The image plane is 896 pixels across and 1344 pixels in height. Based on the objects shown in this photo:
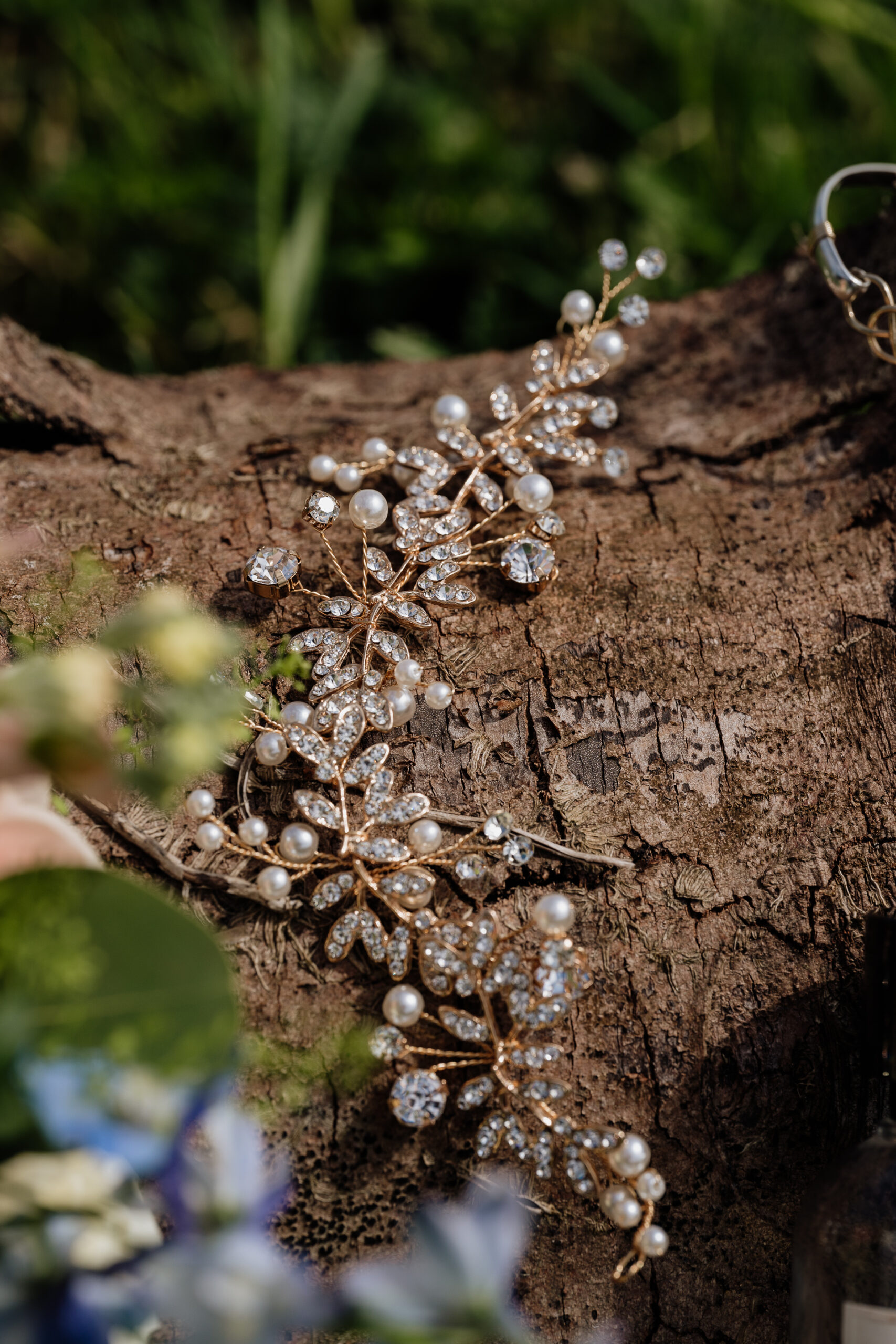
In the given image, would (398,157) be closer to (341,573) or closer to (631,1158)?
(341,573)

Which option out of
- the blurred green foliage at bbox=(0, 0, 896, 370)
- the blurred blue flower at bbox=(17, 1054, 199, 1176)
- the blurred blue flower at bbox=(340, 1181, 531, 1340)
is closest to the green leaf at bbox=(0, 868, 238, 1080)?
the blurred blue flower at bbox=(17, 1054, 199, 1176)

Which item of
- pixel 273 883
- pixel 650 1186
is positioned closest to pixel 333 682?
pixel 273 883

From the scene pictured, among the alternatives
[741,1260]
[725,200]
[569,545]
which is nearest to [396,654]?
[569,545]

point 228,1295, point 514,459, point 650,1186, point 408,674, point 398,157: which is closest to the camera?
point 228,1295

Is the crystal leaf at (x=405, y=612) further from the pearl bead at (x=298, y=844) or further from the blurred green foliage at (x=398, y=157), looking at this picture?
the blurred green foliage at (x=398, y=157)

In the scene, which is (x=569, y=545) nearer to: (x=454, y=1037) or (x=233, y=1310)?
(x=454, y=1037)

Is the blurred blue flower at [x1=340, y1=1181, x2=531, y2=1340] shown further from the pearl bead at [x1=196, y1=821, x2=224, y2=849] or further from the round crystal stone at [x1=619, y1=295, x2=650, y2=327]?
the round crystal stone at [x1=619, y1=295, x2=650, y2=327]
